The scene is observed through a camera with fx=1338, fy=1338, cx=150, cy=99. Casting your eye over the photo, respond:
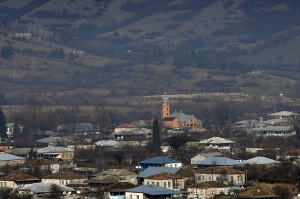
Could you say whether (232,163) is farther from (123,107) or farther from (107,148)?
(123,107)

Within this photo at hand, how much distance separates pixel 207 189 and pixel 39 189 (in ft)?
24.6

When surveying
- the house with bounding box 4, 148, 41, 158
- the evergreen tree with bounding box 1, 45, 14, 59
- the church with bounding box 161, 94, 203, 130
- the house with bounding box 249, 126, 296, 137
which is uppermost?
the evergreen tree with bounding box 1, 45, 14, 59

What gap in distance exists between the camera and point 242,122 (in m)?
130

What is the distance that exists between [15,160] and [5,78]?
334ft

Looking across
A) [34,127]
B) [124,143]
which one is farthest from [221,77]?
[124,143]

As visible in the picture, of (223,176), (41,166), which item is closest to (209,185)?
(223,176)

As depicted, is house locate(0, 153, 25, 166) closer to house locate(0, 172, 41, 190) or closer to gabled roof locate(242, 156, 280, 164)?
house locate(0, 172, 41, 190)

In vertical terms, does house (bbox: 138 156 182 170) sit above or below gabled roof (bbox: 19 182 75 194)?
above

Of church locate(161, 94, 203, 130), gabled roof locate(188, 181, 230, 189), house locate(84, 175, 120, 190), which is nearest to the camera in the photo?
gabled roof locate(188, 181, 230, 189)

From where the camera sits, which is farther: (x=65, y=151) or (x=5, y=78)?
(x=5, y=78)

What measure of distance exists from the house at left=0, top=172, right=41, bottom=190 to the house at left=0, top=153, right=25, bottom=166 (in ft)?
45.6

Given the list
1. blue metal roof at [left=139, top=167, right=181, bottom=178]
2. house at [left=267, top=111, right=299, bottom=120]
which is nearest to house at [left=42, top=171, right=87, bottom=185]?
blue metal roof at [left=139, top=167, right=181, bottom=178]

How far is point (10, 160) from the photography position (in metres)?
81.6

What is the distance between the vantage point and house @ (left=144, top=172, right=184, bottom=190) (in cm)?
6253
